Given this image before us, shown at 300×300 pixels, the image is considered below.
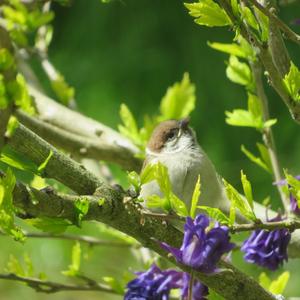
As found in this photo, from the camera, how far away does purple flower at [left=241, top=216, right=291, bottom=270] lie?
1.11 metres

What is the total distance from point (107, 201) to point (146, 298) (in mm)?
220

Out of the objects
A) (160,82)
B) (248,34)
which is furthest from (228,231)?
(160,82)

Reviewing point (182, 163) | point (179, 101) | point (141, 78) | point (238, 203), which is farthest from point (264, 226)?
point (141, 78)

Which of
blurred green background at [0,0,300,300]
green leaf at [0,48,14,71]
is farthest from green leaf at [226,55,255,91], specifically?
blurred green background at [0,0,300,300]

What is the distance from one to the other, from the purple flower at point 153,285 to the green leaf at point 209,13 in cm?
37

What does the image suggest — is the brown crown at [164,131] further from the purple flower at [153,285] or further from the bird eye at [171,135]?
the purple flower at [153,285]

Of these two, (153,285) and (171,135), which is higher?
(171,135)

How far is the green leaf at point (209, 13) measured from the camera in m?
0.91

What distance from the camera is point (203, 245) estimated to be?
86 cm

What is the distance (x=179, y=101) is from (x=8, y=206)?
802 mm

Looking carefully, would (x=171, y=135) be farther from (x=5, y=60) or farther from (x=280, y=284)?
(x=5, y=60)

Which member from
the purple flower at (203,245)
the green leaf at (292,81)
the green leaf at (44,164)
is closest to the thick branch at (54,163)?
the green leaf at (44,164)

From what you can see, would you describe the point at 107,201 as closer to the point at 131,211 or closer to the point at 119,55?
the point at 131,211

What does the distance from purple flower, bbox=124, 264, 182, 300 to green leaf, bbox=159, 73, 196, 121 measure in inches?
20.9
